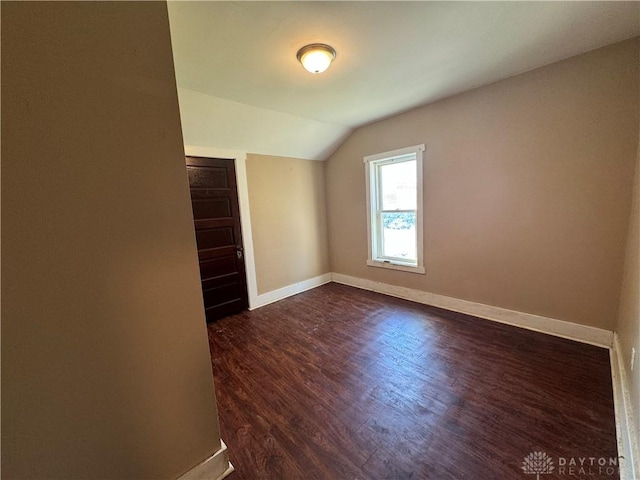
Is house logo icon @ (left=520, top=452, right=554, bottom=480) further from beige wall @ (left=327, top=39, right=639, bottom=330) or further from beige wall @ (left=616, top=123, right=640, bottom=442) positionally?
beige wall @ (left=327, top=39, right=639, bottom=330)

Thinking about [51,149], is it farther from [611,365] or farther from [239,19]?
[611,365]

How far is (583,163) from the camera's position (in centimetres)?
213

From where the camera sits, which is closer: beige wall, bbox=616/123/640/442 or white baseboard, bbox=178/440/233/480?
white baseboard, bbox=178/440/233/480

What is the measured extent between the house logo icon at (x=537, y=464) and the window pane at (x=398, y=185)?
8.56 feet

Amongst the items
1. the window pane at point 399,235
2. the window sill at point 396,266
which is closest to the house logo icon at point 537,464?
the window sill at point 396,266

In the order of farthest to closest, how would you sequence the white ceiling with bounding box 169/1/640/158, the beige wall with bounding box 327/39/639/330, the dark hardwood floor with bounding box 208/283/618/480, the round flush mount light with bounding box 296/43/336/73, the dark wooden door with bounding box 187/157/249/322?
→ the dark wooden door with bounding box 187/157/249/322 → the beige wall with bounding box 327/39/639/330 → the round flush mount light with bounding box 296/43/336/73 → the white ceiling with bounding box 169/1/640/158 → the dark hardwood floor with bounding box 208/283/618/480

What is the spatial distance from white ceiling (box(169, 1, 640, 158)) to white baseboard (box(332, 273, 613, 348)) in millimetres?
2372

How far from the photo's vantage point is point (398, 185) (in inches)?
140

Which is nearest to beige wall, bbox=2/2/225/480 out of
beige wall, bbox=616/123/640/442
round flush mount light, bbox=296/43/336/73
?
round flush mount light, bbox=296/43/336/73

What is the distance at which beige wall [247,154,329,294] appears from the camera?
357 cm

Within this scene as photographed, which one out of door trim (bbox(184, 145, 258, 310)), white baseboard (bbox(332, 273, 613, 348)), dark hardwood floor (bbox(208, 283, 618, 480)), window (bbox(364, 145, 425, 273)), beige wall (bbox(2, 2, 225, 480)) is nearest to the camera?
beige wall (bbox(2, 2, 225, 480))

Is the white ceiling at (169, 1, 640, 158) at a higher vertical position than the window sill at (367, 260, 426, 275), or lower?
higher

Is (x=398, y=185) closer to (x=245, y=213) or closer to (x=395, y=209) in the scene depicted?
(x=395, y=209)

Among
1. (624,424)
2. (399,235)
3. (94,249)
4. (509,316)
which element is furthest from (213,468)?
(399,235)
